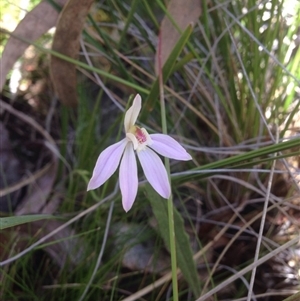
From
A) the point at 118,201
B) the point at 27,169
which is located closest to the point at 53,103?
the point at 27,169

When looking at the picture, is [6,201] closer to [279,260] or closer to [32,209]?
[32,209]

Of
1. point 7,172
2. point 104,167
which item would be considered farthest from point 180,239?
point 7,172

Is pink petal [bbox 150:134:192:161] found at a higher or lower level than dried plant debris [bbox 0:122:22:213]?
higher

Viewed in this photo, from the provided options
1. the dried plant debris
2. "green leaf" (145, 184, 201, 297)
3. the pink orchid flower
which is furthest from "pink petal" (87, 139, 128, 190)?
the dried plant debris

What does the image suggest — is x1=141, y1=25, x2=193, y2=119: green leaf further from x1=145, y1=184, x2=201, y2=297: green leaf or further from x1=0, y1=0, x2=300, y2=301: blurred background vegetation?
x1=145, y1=184, x2=201, y2=297: green leaf

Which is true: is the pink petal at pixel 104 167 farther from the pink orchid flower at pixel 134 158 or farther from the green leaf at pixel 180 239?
the green leaf at pixel 180 239
